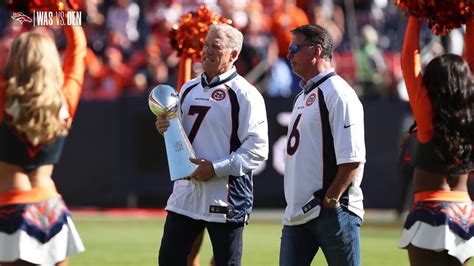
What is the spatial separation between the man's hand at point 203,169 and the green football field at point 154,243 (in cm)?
404

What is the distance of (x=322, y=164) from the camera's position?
628 centimetres

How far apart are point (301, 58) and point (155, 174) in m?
10.4

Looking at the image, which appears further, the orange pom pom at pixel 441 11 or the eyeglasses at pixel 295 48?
the eyeglasses at pixel 295 48

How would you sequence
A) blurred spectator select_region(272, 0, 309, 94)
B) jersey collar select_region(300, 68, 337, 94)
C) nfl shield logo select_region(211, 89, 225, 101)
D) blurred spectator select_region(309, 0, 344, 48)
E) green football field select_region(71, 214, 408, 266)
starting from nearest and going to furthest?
jersey collar select_region(300, 68, 337, 94), nfl shield logo select_region(211, 89, 225, 101), green football field select_region(71, 214, 408, 266), blurred spectator select_region(272, 0, 309, 94), blurred spectator select_region(309, 0, 344, 48)

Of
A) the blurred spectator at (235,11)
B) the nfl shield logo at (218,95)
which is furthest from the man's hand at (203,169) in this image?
the blurred spectator at (235,11)

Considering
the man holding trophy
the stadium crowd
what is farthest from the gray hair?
the stadium crowd

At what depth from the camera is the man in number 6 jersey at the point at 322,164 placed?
20.3 ft

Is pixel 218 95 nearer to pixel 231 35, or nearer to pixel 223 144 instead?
pixel 223 144

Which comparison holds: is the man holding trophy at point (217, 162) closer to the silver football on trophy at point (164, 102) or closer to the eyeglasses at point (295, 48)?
the silver football on trophy at point (164, 102)

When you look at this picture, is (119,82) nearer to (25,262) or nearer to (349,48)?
(349,48)

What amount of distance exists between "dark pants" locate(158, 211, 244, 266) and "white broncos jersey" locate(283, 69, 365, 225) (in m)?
0.53

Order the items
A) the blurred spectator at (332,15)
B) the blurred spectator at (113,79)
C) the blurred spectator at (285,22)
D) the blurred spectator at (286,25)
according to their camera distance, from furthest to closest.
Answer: the blurred spectator at (332,15), the blurred spectator at (113,79), the blurred spectator at (285,22), the blurred spectator at (286,25)

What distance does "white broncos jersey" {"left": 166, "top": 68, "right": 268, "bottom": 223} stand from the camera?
265 inches

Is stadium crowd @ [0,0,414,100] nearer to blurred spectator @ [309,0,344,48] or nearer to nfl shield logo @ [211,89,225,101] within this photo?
blurred spectator @ [309,0,344,48]
